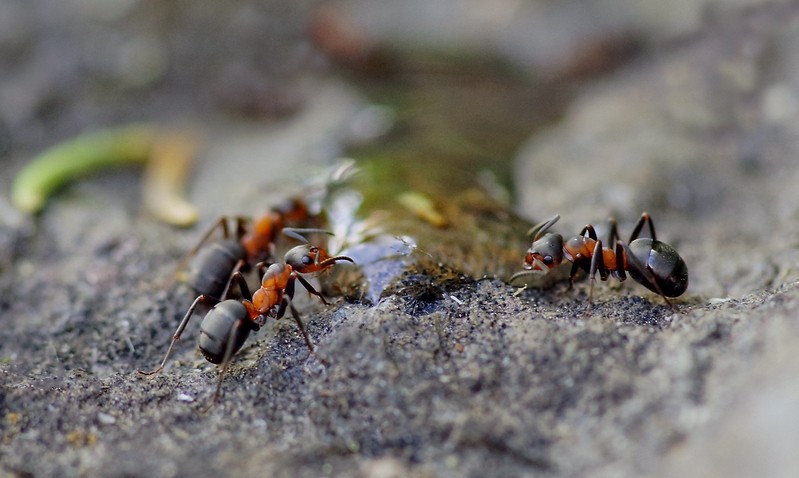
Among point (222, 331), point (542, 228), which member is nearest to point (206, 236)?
point (222, 331)

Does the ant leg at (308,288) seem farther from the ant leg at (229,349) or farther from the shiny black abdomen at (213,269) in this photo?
the shiny black abdomen at (213,269)

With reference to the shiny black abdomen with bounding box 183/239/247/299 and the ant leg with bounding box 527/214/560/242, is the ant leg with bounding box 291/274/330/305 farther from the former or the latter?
the ant leg with bounding box 527/214/560/242

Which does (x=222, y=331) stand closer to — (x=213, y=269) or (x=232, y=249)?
(x=213, y=269)

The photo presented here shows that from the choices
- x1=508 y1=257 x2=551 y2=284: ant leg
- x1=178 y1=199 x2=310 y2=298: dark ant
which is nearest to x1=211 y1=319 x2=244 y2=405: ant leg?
x1=178 y1=199 x2=310 y2=298: dark ant

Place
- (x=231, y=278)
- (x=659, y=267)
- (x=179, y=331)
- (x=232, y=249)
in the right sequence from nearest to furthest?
(x=659, y=267)
(x=179, y=331)
(x=231, y=278)
(x=232, y=249)

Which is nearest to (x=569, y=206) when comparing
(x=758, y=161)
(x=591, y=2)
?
(x=758, y=161)

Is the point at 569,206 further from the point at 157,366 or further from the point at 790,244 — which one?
the point at 157,366
